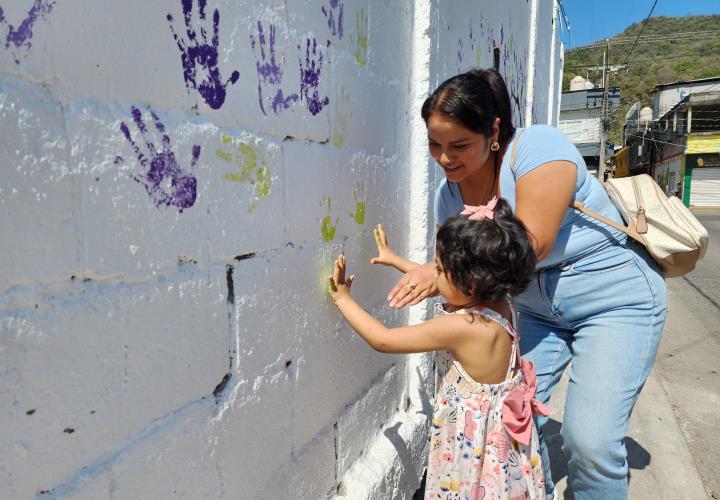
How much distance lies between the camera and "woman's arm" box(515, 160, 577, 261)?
165 centimetres

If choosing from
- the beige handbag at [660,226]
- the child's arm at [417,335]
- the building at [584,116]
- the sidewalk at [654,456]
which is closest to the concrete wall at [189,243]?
the child's arm at [417,335]

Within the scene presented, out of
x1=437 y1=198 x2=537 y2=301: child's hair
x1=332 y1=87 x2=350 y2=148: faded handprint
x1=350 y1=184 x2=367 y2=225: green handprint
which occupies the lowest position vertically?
x1=437 y1=198 x2=537 y2=301: child's hair

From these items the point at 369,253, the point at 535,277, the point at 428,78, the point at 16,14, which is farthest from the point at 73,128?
the point at 428,78

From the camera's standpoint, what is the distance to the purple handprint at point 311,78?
62.3 inches

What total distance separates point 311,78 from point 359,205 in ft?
1.79

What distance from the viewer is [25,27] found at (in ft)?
2.60

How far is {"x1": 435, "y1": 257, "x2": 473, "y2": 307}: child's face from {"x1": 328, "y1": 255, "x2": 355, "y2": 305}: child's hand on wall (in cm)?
31

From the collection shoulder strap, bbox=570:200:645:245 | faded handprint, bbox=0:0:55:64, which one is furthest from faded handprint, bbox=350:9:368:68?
faded handprint, bbox=0:0:55:64

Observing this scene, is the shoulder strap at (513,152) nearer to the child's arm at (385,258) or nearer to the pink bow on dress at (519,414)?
the child's arm at (385,258)

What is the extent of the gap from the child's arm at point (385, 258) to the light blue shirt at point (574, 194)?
0.31 metres

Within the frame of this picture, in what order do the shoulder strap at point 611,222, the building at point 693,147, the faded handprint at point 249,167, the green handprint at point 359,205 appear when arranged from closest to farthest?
the faded handprint at point 249,167, the shoulder strap at point 611,222, the green handprint at point 359,205, the building at point 693,147

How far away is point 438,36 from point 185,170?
Result: 5.91ft

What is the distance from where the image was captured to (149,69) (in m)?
1.02

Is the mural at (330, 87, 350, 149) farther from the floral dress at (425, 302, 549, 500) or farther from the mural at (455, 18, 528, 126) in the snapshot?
the mural at (455, 18, 528, 126)
